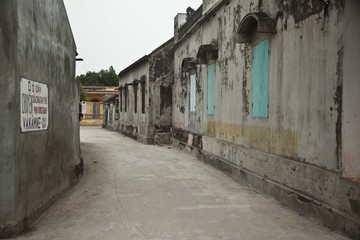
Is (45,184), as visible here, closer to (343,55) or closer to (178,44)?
(343,55)

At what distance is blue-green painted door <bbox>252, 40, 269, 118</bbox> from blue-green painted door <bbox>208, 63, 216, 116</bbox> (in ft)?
10.0

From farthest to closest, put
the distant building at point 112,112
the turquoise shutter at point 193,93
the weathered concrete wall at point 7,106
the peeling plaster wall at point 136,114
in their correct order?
the distant building at point 112,112 → the peeling plaster wall at point 136,114 → the turquoise shutter at point 193,93 → the weathered concrete wall at point 7,106

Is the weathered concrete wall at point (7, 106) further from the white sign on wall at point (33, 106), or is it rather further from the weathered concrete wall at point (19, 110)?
the white sign on wall at point (33, 106)

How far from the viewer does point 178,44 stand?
1652cm

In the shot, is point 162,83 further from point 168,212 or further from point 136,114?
point 168,212

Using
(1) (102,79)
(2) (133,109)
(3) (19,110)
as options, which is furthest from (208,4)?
(1) (102,79)

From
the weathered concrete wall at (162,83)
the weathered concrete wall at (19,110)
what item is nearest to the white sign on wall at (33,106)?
the weathered concrete wall at (19,110)

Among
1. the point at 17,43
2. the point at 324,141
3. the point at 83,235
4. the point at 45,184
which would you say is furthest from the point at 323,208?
the point at 17,43

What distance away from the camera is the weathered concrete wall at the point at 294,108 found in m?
4.98

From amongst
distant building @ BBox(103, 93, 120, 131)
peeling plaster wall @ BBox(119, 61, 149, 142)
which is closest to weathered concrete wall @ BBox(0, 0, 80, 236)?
peeling plaster wall @ BBox(119, 61, 149, 142)

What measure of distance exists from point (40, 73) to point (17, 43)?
3.03 feet

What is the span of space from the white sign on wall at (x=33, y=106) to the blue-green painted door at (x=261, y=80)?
3822 mm

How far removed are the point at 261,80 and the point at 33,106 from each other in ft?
13.7

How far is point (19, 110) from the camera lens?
4797mm
